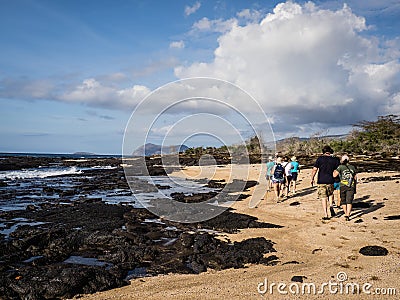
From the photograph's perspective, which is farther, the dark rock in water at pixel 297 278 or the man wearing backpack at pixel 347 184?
the man wearing backpack at pixel 347 184

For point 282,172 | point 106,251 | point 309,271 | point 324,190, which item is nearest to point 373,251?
point 309,271

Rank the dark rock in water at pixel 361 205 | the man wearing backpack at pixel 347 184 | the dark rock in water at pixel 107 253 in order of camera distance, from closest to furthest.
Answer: the dark rock in water at pixel 107 253 < the man wearing backpack at pixel 347 184 < the dark rock in water at pixel 361 205

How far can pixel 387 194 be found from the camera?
14.0 metres

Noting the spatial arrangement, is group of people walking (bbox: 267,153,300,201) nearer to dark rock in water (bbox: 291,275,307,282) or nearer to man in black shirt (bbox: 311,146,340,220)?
man in black shirt (bbox: 311,146,340,220)

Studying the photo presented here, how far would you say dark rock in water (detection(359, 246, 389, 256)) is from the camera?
24.0ft

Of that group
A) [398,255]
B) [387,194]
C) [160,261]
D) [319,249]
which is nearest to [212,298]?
[160,261]

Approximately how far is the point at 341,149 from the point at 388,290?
5088cm

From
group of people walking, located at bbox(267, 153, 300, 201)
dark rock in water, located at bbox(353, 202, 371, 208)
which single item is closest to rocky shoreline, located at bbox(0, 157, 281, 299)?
group of people walking, located at bbox(267, 153, 300, 201)

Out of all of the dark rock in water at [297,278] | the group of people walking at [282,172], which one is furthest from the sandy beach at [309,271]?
the group of people walking at [282,172]

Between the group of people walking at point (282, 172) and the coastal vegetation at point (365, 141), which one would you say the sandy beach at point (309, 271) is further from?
the coastal vegetation at point (365, 141)

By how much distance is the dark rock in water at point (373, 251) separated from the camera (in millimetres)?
7328

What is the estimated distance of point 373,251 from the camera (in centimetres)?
743

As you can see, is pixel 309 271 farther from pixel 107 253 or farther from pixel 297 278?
pixel 107 253

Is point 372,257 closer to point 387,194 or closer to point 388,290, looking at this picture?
point 388,290
